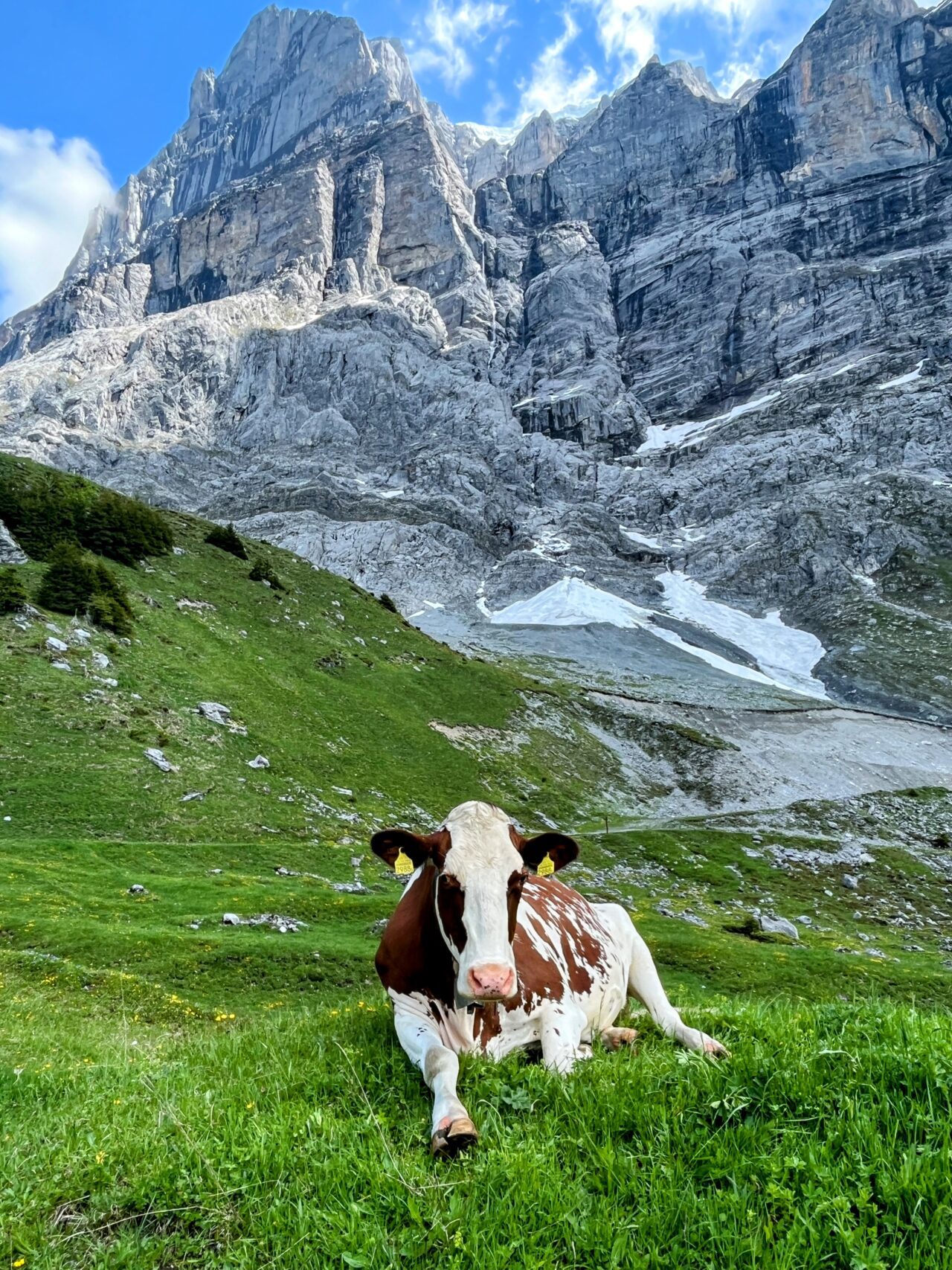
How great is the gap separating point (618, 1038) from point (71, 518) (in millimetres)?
46211

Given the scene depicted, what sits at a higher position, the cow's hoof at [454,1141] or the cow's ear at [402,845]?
the cow's ear at [402,845]

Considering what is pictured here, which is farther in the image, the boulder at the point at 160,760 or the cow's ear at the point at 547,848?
the boulder at the point at 160,760

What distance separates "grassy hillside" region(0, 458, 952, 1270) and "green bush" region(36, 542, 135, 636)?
1072 millimetres

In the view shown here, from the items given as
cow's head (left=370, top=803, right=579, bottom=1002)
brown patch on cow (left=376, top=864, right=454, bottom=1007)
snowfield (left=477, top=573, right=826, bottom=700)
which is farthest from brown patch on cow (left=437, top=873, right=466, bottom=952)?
snowfield (left=477, top=573, right=826, bottom=700)

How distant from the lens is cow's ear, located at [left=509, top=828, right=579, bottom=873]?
253 inches

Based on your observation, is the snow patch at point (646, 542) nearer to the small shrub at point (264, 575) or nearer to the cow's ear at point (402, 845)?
the small shrub at point (264, 575)

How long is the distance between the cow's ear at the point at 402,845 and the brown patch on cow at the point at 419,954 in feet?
0.62

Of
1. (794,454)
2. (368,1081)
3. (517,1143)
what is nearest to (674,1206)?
(517,1143)

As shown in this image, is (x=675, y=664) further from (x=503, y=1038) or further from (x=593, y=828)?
(x=503, y=1038)

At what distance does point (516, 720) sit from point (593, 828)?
13219mm

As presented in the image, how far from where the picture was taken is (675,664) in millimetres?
117000

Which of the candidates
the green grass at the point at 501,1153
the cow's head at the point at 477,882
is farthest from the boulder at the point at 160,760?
the cow's head at the point at 477,882

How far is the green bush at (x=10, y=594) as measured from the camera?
108 ft

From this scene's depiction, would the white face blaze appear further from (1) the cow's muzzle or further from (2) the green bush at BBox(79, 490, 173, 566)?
(2) the green bush at BBox(79, 490, 173, 566)
